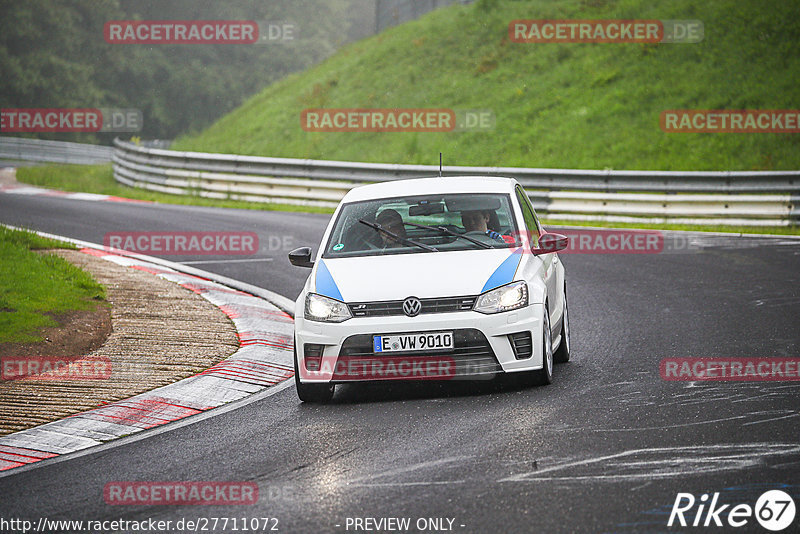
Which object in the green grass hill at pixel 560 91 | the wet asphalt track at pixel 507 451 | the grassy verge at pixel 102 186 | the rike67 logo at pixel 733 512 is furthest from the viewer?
the green grass hill at pixel 560 91

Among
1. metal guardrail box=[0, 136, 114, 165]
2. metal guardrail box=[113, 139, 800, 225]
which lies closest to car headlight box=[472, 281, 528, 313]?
metal guardrail box=[113, 139, 800, 225]

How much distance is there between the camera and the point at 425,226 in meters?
8.73

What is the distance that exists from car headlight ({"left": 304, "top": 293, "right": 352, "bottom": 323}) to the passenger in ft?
3.22

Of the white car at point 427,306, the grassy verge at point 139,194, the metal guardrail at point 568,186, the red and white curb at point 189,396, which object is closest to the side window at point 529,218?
→ the white car at point 427,306

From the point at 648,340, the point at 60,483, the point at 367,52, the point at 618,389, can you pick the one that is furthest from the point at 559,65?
the point at 60,483

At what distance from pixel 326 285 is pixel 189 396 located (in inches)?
56.1

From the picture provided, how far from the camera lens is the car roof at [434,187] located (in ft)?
29.2

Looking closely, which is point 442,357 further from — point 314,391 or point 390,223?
point 390,223

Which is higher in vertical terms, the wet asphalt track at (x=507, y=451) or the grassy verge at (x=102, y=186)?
the grassy verge at (x=102, y=186)

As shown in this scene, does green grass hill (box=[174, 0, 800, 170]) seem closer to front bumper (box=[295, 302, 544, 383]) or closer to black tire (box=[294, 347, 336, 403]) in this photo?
front bumper (box=[295, 302, 544, 383])

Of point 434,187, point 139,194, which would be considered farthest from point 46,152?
point 434,187

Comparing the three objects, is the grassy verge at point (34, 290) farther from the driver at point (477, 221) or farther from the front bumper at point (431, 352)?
the driver at point (477, 221)

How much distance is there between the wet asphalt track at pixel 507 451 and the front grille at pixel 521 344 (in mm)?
319

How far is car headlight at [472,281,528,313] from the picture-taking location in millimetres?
7531
